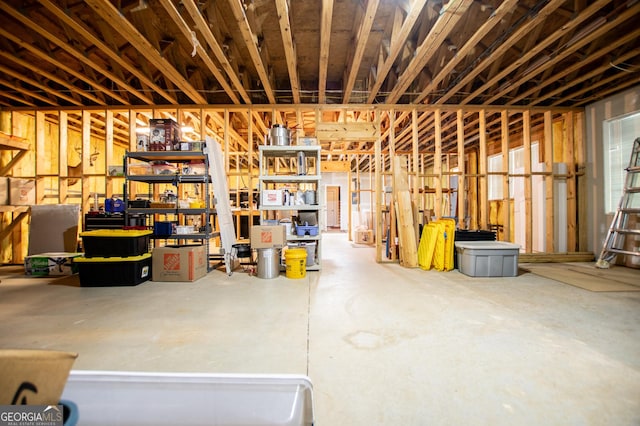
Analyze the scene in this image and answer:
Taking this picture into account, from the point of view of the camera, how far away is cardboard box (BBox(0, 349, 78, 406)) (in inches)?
18.9

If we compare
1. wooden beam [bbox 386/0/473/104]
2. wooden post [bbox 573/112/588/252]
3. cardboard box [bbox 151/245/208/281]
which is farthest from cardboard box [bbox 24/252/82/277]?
wooden post [bbox 573/112/588/252]

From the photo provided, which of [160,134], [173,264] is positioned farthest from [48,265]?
[160,134]

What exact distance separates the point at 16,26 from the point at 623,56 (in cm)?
874

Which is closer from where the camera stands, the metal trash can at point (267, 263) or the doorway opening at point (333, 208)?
the metal trash can at point (267, 263)

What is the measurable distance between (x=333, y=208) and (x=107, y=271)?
1161 centimetres

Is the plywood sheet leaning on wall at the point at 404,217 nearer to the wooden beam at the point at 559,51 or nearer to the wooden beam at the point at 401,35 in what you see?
the wooden beam at the point at 401,35

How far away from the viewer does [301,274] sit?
4.06 meters

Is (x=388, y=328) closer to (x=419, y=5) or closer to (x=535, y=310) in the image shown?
(x=535, y=310)

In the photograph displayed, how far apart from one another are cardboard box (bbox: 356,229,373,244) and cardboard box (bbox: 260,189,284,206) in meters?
4.24

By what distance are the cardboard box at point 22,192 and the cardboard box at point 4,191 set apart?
0.04 m

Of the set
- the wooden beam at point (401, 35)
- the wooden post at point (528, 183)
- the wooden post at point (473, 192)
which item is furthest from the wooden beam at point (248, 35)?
the wooden post at point (473, 192)

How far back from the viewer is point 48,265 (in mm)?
4160

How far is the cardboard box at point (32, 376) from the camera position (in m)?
0.48

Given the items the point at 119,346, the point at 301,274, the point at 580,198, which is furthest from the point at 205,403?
the point at 580,198
